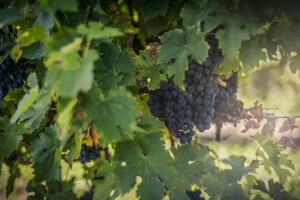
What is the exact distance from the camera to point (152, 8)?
1.79 m

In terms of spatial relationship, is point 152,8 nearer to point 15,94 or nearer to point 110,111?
point 110,111

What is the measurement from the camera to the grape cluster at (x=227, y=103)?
2365 mm

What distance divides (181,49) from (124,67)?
0.27 metres

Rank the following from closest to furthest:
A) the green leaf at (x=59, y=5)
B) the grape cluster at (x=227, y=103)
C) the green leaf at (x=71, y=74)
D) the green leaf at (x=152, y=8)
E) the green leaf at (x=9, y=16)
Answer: the green leaf at (x=71, y=74)
the green leaf at (x=59, y=5)
the green leaf at (x=9, y=16)
the green leaf at (x=152, y=8)
the grape cluster at (x=227, y=103)

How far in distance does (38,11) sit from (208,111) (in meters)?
1.04

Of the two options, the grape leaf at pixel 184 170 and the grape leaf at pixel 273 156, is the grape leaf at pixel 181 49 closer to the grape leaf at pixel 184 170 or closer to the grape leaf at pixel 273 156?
the grape leaf at pixel 184 170

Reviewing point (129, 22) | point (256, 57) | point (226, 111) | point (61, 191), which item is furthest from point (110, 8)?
point (61, 191)

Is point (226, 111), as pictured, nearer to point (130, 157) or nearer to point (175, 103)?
point (175, 103)

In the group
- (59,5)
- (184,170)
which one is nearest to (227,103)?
(184,170)

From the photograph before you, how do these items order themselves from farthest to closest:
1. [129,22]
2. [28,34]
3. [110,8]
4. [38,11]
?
[129,22] → [110,8] → [38,11] → [28,34]

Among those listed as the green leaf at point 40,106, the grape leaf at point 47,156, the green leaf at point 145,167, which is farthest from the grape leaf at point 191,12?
the grape leaf at point 47,156

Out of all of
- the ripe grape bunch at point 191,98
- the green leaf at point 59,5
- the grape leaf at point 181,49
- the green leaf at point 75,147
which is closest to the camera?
the green leaf at point 59,5

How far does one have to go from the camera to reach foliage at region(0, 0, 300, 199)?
1.12 meters

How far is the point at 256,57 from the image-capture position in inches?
66.7
